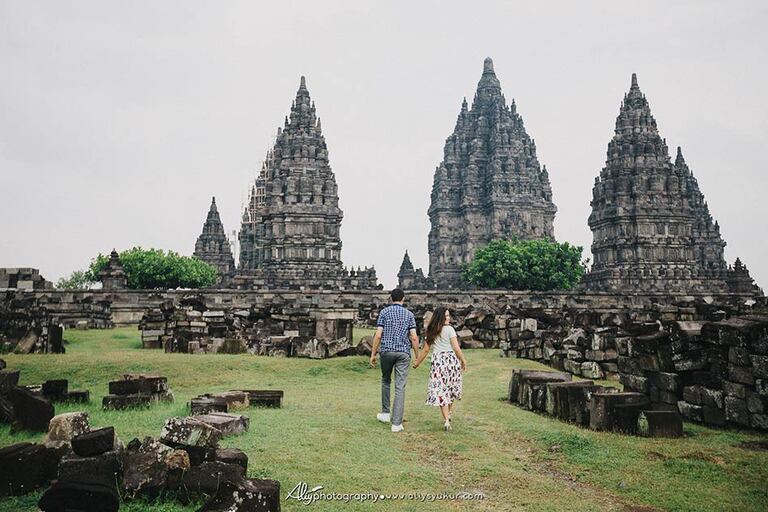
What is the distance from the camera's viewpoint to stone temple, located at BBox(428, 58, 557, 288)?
5831 centimetres

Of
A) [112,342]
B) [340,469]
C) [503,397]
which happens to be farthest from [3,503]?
[112,342]

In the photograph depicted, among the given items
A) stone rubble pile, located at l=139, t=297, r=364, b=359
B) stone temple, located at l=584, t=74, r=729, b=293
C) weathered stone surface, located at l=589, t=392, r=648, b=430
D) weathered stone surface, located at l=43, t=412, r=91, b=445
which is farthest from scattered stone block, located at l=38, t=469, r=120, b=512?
stone temple, located at l=584, t=74, r=729, b=293

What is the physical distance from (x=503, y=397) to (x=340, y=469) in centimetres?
521

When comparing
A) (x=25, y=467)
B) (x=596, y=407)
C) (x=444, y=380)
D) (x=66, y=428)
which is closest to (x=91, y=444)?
(x=25, y=467)

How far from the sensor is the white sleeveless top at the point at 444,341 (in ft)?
25.1

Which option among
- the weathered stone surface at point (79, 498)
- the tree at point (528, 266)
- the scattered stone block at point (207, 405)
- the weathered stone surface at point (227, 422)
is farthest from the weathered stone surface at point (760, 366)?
the tree at point (528, 266)

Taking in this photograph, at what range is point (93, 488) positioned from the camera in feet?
13.3

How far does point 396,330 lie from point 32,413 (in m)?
4.21

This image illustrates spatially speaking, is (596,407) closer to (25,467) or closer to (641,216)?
(25,467)

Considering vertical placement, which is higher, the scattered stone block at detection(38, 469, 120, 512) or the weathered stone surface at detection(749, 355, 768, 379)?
the weathered stone surface at detection(749, 355, 768, 379)

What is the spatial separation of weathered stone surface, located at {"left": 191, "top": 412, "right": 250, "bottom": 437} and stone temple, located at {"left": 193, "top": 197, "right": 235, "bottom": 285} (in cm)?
6176

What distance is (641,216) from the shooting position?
161 feet

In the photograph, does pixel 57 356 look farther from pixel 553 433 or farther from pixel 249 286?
pixel 249 286

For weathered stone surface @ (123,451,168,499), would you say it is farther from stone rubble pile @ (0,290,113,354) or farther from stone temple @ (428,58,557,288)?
stone temple @ (428,58,557,288)
